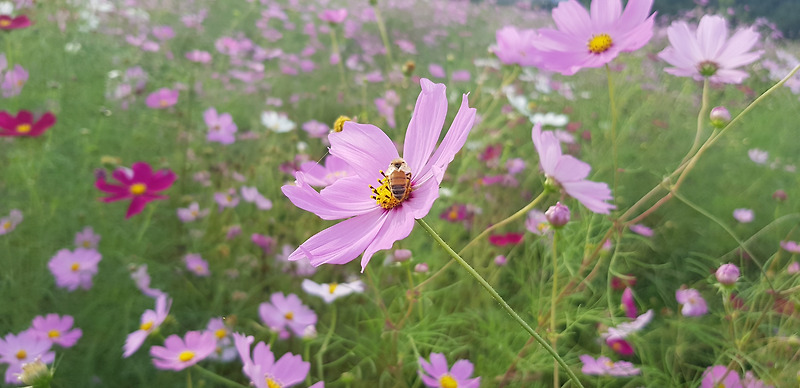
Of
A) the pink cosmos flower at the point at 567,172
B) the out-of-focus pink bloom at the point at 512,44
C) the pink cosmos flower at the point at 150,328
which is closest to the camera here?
the pink cosmos flower at the point at 567,172

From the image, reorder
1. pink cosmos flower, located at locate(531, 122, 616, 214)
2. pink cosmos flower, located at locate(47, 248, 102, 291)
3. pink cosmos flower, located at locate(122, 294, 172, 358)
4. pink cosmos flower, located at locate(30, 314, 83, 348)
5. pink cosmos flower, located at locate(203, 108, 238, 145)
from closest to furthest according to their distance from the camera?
pink cosmos flower, located at locate(531, 122, 616, 214) < pink cosmos flower, located at locate(122, 294, 172, 358) < pink cosmos flower, located at locate(30, 314, 83, 348) < pink cosmos flower, located at locate(47, 248, 102, 291) < pink cosmos flower, located at locate(203, 108, 238, 145)

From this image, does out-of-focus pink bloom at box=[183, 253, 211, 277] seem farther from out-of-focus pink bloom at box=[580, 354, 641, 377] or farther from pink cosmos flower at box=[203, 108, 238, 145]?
out-of-focus pink bloom at box=[580, 354, 641, 377]

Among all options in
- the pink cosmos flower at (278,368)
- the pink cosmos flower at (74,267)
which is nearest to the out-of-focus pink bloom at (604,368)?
the pink cosmos flower at (278,368)

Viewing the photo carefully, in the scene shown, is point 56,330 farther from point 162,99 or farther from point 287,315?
point 162,99

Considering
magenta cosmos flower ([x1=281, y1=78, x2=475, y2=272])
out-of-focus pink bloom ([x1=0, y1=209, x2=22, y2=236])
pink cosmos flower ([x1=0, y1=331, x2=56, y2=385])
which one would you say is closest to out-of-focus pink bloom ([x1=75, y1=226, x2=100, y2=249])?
out-of-focus pink bloom ([x1=0, y1=209, x2=22, y2=236])

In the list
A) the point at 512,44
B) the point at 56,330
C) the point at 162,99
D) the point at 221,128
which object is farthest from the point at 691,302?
the point at 162,99

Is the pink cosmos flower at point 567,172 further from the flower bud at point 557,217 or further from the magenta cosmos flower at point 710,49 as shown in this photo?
the magenta cosmos flower at point 710,49

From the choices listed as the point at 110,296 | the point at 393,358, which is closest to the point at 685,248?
the point at 393,358
